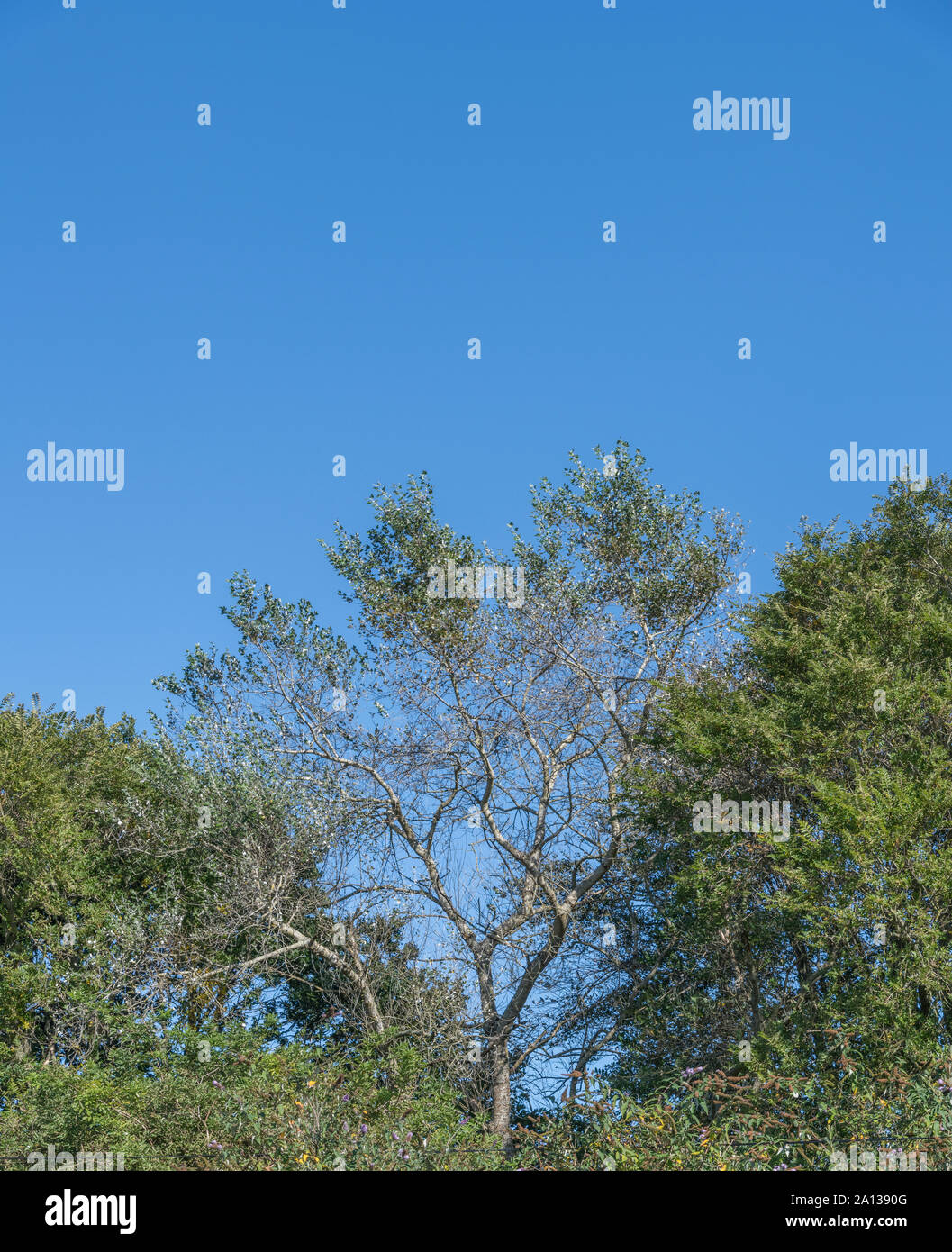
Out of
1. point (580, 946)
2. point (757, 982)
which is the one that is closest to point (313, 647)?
point (580, 946)

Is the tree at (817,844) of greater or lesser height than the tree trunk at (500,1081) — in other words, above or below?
above

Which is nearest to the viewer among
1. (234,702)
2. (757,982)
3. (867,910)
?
(867,910)

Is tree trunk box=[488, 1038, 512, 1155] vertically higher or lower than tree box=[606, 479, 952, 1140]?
lower

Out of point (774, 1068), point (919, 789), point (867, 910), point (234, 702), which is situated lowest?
point (774, 1068)

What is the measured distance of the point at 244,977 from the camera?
18141mm

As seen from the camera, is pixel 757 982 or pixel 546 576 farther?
pixel 546 576

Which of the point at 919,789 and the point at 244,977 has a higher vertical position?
the point at 919,789

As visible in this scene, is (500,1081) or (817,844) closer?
(817,844)

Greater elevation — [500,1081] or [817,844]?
[817,844]

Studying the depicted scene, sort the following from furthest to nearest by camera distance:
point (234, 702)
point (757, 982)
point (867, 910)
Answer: point (234, 702) → point (757, 982) → point (867, 910)

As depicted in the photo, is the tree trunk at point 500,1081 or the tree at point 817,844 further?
the tree trunk at point 500,1081

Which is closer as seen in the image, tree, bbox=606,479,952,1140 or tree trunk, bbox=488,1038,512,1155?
tree, bbox=606,479,952,1140
